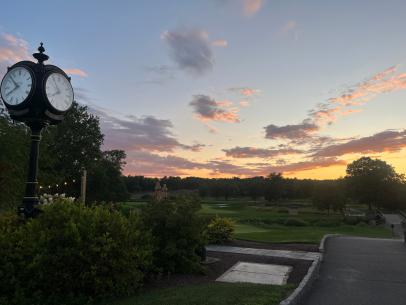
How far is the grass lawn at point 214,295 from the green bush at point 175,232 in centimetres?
117

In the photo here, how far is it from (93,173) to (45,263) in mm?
52012

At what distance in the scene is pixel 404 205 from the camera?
77875mm

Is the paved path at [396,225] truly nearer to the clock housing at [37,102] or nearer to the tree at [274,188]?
the clock housing at [37,102]

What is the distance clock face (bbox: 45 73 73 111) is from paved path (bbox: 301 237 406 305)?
20.8 feet

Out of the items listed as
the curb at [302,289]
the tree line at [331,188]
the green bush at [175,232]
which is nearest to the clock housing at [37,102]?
the green bush at [175,232]

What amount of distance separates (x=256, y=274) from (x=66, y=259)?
518 centimetres

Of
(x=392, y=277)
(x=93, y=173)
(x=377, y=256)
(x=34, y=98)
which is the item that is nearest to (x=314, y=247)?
(x=377, y=256)

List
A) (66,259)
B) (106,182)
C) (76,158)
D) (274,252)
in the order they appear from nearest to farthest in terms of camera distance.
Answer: (66,259) < (274,252) < (76,158) < (106,182)

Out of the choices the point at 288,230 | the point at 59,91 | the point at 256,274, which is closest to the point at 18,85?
the point at 59,91

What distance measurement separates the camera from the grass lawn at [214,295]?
659cm

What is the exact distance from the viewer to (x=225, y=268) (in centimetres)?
1060

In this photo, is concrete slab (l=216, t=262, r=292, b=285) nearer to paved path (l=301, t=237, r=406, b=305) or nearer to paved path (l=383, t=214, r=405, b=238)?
paved path (l=301, t=237, r=406, b=305)

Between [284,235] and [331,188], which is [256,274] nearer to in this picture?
[284,235]

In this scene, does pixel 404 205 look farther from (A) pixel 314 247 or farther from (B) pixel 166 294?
(B) pixel 166 294
